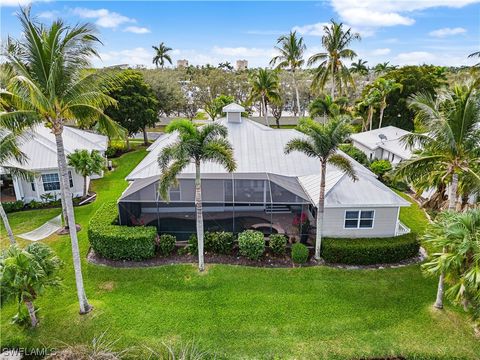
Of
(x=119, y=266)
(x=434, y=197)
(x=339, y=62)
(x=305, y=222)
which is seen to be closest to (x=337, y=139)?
(x=305, y=222)

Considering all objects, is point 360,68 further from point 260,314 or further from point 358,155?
point 260,314

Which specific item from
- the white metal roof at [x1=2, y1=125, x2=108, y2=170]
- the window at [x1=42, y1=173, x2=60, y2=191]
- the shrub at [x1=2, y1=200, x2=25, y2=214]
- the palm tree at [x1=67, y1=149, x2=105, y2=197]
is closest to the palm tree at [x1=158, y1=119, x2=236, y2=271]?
the palm tree at [x1=67, y1=149, x2=105, y2=197]

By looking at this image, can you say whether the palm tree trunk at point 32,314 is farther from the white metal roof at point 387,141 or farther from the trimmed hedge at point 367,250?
the white metal roof at point 387,141

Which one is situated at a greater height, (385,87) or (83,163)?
(385,87)

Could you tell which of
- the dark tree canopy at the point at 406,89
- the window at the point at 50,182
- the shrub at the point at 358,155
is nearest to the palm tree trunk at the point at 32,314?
the window at the point at 50,182

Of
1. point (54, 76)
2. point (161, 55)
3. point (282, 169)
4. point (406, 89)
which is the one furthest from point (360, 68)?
point (54, 76)
